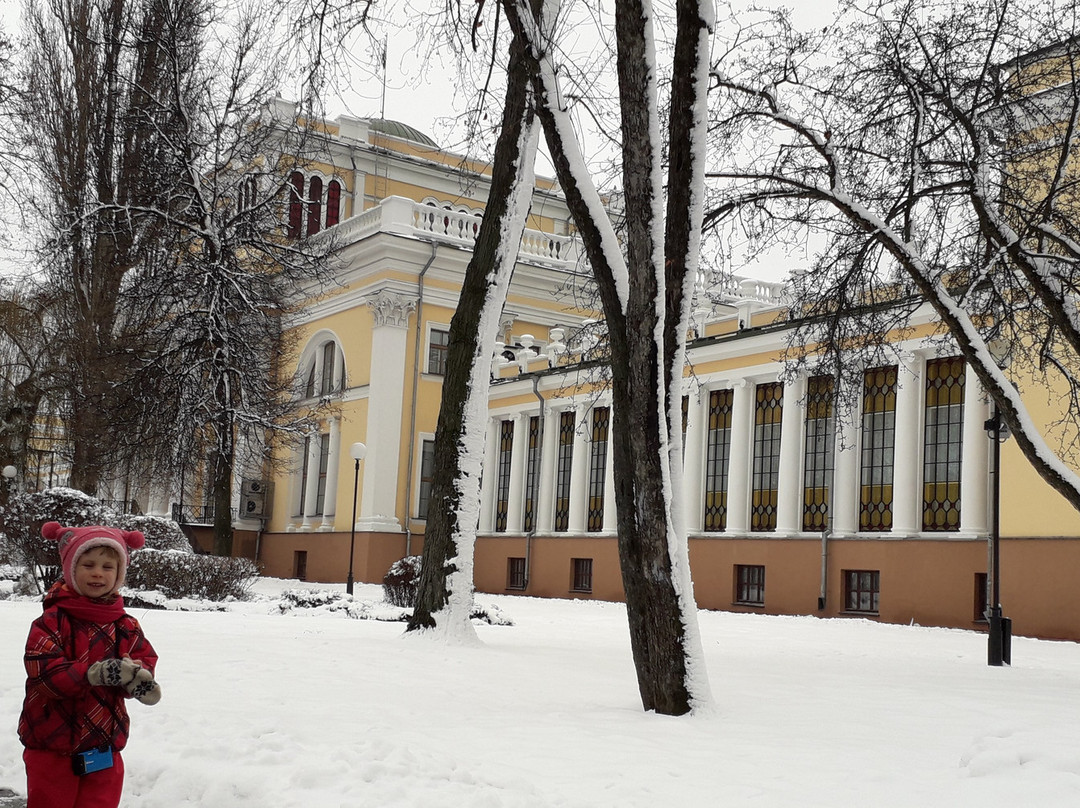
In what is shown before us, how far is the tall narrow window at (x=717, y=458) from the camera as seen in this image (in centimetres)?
2714

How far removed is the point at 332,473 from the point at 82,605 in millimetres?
32989

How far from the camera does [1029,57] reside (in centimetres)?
1238

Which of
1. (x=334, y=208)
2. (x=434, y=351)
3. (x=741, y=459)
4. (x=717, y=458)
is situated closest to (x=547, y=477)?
(x=717, y=458)

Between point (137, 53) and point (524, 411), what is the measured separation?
13630 mm

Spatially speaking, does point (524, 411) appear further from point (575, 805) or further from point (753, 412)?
point (575, 805)

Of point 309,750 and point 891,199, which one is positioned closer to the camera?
point 309,750

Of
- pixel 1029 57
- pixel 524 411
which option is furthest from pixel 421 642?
pixel 524 411

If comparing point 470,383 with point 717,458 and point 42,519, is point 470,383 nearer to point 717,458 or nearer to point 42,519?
point 42,519

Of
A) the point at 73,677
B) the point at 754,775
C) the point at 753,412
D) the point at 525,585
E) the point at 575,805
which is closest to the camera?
the point at 73,677

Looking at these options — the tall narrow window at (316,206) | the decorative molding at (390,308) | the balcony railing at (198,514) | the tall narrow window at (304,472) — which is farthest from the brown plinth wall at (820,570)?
the tall narrow window at (316,206)

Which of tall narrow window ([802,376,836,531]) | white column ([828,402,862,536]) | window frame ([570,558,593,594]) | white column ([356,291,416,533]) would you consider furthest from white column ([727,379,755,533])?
white column ([356,291,416,533])

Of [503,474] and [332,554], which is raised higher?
[503,474]

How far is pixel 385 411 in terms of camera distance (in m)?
35.2

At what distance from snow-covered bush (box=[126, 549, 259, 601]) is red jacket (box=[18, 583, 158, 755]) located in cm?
1405
